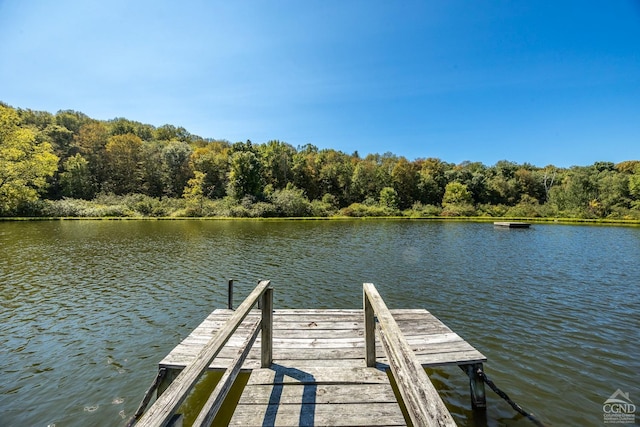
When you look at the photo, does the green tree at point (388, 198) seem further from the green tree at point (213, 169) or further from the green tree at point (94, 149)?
the green tree at point (94, 149)

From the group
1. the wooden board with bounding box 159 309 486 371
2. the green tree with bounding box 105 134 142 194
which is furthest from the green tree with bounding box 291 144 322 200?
the wooden board with bounding box 159 309 486 371

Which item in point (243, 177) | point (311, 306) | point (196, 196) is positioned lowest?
point (311, 306)

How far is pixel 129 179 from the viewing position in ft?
183

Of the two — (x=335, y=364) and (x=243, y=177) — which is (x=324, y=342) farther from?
(x=243, y=177)

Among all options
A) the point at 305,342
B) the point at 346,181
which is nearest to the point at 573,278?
the point at 305,342

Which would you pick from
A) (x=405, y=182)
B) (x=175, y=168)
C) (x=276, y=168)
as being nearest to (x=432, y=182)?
(x=405, y=182)

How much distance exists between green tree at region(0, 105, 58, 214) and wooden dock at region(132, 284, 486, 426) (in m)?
40.3

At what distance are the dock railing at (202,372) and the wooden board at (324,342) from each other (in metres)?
0.67

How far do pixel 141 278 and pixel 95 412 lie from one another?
25.3 feet

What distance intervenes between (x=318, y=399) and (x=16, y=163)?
144ft

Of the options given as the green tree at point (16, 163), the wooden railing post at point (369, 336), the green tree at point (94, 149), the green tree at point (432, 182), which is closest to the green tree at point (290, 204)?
the green tree at point (432, 182)

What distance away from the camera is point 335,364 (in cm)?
436

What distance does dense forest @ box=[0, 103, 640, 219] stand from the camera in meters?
38.8

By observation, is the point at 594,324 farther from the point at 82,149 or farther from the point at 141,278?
the point at 82,149
